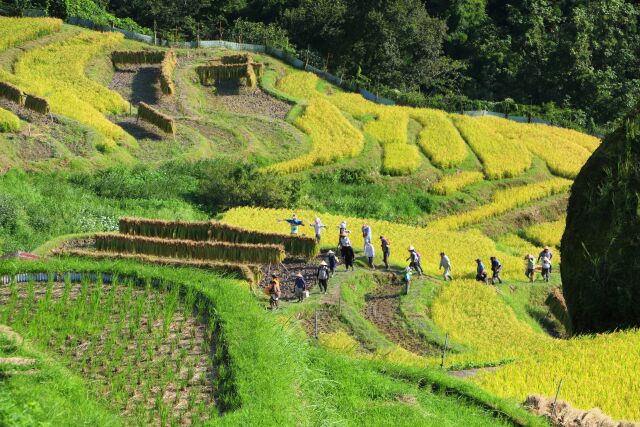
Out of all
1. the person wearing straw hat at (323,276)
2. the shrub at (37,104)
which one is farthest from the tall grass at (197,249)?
the shrub at (37,104)

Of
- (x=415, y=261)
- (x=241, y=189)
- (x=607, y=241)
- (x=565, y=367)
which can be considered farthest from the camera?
(x=241, y=189)

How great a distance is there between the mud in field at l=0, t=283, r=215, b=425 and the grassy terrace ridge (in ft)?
1.97

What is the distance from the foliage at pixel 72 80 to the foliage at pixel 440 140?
18.0 metres

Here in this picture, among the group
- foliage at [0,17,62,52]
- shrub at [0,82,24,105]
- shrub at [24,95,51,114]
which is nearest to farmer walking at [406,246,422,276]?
shrub at [24,95,51,114]

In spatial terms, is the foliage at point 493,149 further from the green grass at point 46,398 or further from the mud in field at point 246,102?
the green grass at point 46,398

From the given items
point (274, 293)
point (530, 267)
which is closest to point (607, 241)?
point (274, 293)

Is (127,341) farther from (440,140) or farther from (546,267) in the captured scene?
(440,140)

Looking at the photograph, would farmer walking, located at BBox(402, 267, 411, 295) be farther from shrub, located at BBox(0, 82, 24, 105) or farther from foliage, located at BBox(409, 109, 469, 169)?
shrub, located at BBox(0, 82, 24, 105)

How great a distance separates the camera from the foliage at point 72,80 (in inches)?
2312

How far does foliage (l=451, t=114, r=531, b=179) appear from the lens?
61.6m

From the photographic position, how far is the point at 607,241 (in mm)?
29516

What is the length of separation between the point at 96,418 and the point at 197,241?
19550 millimetres

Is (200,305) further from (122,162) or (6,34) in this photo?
(6,34)

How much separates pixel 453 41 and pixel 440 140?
34.0 meters
